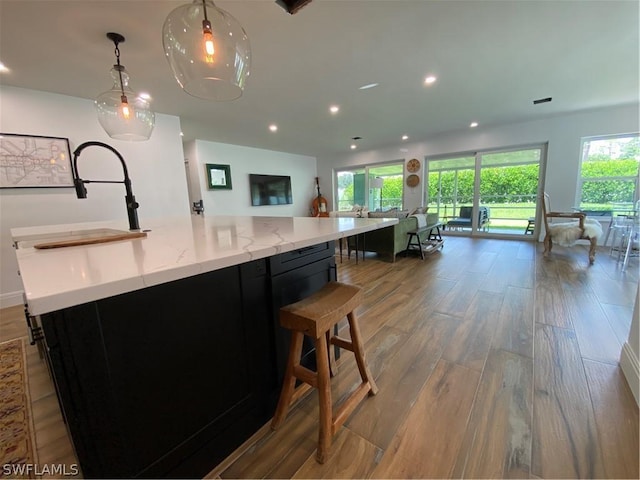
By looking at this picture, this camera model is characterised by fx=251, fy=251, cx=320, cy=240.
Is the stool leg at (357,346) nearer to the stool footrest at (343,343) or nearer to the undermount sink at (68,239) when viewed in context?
the stool footrest at (343,343)

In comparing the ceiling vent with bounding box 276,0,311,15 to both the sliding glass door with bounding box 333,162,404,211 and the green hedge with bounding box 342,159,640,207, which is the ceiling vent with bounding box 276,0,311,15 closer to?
the sliding glass door with bounding box 333,162,404,211

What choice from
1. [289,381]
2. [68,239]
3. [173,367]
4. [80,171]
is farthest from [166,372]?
[80,171]

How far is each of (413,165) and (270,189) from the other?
3954 mm

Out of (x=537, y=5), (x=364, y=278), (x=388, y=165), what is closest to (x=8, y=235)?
(x=364, y=278)

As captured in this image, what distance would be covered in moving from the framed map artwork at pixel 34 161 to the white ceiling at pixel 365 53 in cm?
29

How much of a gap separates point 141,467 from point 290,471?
0.55 metres

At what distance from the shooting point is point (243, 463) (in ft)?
3.50

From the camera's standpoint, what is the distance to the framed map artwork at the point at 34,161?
273 cm

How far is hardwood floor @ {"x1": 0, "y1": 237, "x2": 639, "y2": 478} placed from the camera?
1.03 m

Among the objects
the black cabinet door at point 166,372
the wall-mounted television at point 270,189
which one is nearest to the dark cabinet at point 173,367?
the black cabinet door at point 166,372

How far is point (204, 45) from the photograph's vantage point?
1.26 meters

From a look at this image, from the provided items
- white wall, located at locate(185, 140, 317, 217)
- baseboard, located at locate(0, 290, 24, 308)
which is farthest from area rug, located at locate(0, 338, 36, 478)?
white wall, located at locate(185, 140, 317, 217)

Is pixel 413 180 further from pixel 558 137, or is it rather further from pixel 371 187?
pixel 558 137

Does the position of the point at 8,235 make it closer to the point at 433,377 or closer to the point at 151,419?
the point at 151,419
